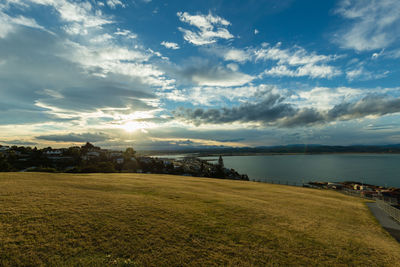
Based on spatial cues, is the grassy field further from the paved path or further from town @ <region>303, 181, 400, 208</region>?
town @ <region>303, 181, 400, 208</region>

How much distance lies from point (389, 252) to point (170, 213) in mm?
12228

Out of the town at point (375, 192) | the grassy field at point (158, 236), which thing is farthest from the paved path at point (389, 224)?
the town at point (375, 192)

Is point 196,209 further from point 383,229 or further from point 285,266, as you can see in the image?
point 383,229

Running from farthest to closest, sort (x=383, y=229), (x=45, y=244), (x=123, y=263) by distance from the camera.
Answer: (x=383, y=229)
(x=45, y=244)
(x=123, y=263)

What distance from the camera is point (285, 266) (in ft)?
23.1

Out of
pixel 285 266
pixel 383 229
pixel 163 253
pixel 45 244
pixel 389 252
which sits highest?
pixel 45 244

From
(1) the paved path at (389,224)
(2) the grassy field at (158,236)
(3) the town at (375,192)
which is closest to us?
(2) the grassy field at (158,236)

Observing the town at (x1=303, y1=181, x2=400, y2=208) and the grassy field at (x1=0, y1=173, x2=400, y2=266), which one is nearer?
the grassy field at (x1=0, y1=173, x2=400, y2=266)

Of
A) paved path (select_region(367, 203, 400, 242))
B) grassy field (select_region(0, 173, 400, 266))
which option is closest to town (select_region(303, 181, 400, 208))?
paved path (select_region(367, 203, 400, 242))

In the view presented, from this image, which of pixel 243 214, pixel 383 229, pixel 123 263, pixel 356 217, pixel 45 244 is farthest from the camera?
pixel 356 217

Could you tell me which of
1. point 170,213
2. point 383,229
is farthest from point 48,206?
point 383,229

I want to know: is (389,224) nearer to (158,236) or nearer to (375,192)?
(158,236)

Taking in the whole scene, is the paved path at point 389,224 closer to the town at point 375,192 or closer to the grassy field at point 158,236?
the grassy field at point 158,236

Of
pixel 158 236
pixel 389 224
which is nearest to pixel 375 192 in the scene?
pixel 389 224
